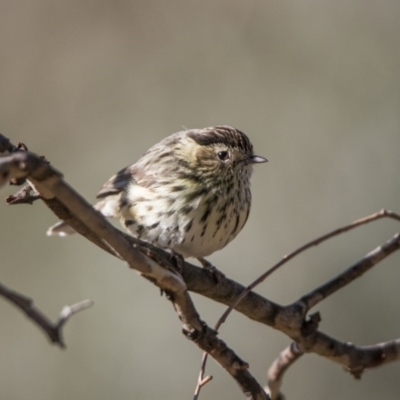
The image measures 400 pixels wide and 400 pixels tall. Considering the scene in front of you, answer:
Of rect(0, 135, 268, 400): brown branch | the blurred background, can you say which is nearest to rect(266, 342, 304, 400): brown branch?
rect(0, 135, 268, 400): brown branch

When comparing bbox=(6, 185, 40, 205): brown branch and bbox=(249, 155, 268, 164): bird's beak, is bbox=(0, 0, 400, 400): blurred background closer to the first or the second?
bbox=(249, 155, 268, 164): bird's beak

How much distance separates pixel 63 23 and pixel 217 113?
61.2 inches

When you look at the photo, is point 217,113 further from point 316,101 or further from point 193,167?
point 193,167

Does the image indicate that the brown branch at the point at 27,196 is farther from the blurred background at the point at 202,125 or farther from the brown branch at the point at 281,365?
the blurred background at the point at 202,125

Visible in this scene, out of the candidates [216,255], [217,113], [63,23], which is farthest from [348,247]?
[63,23]

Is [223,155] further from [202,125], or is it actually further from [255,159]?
[202,125]

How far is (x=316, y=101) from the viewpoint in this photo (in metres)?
7.78

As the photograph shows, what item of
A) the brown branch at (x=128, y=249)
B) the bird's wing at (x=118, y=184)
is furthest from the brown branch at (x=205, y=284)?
the bird's wing at (x=118, y=184)

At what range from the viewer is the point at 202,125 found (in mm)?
7570

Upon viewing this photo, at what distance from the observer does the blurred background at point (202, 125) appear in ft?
22.4

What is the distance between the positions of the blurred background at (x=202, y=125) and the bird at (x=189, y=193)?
2.03 meters

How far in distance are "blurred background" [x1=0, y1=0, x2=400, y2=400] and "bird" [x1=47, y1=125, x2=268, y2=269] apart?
203cm

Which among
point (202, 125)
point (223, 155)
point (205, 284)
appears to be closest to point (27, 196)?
point (205, 284)

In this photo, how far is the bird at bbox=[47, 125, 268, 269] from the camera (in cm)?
461
